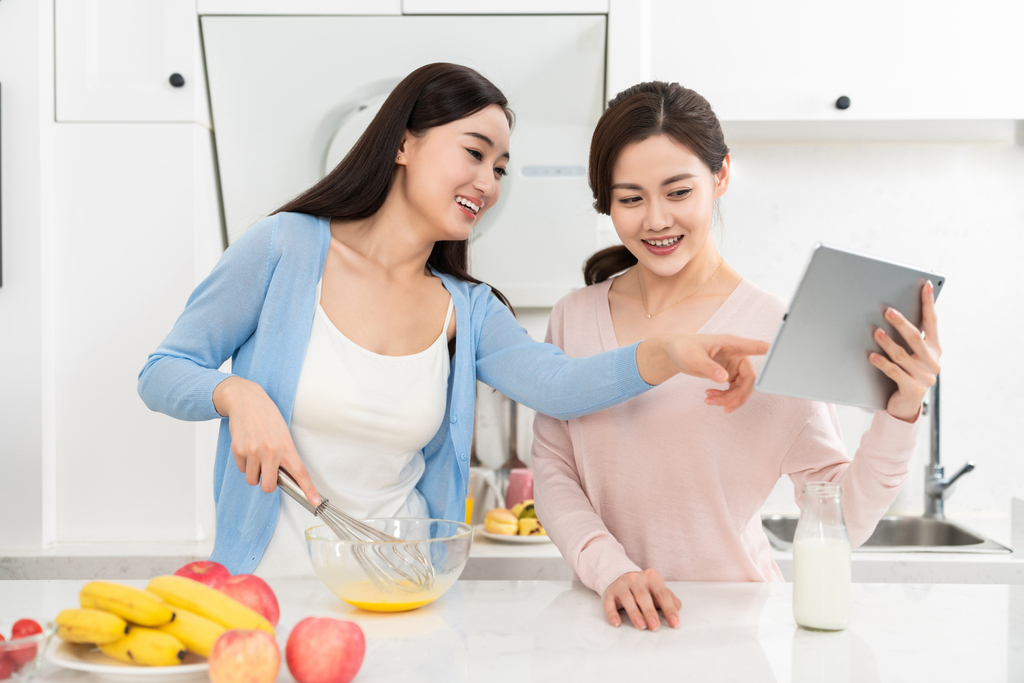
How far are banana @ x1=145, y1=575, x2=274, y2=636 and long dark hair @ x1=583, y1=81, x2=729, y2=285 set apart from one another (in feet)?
2.51

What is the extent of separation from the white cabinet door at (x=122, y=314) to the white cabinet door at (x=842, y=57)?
1037mm

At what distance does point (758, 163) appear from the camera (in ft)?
7.17

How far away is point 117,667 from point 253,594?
0.43ft

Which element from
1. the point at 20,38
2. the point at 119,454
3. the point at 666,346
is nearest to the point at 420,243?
the point at 666,346

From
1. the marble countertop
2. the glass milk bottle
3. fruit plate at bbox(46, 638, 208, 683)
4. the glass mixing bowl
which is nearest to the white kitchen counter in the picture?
the marble countertop

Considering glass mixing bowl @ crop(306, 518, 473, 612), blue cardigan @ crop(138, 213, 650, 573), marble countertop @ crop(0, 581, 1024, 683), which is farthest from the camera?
blue cardigan @ crop(138, 213, 650, 573)

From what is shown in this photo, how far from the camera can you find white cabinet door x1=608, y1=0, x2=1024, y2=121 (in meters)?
1.82

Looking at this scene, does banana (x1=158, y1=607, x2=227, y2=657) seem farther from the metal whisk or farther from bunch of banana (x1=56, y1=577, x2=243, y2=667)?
the metal whisk

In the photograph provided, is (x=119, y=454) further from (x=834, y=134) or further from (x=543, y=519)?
(x=834, y=134)

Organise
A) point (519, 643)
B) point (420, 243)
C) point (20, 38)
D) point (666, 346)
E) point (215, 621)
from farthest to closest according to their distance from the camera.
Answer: point (20, 38) → point (420, 243) → point (666, 346) → point (519, 643) → point (215, 621)

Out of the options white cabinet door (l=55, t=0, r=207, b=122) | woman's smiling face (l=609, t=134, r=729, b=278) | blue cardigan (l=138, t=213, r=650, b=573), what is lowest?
blue cardigan (l=138, t=213, r=650, b=573)

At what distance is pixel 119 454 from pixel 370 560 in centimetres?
123

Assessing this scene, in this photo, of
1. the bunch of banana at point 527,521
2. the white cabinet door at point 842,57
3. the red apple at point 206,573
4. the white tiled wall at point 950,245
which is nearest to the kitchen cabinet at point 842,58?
the white cabinet door at point 842,57

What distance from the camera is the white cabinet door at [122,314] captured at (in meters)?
1.78
